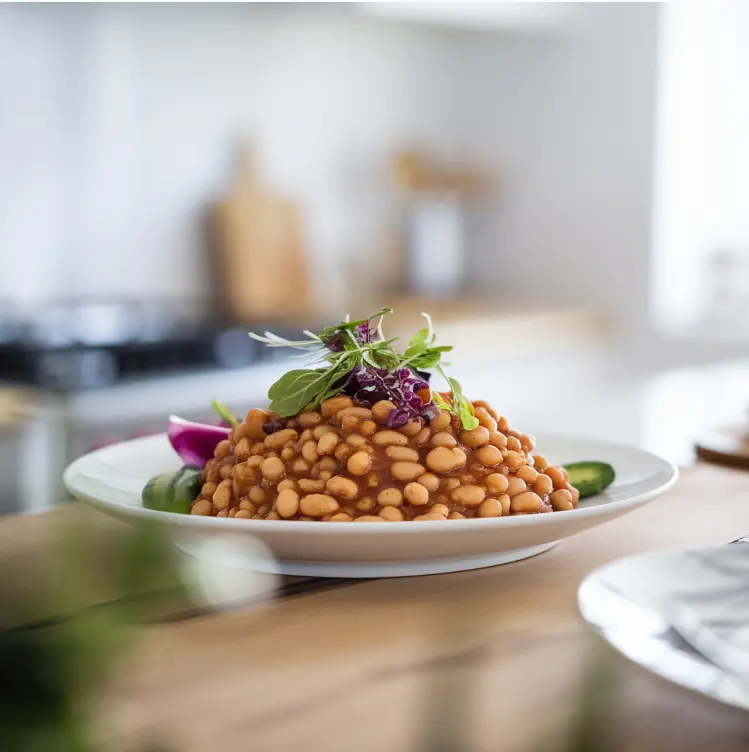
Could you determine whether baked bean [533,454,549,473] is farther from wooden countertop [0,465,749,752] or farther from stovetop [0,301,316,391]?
stovetop [0,301,316,391]

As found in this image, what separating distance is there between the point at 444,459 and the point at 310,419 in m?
0.11

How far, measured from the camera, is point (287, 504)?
688 millimetres

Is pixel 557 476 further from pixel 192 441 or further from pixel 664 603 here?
pixel 192 441

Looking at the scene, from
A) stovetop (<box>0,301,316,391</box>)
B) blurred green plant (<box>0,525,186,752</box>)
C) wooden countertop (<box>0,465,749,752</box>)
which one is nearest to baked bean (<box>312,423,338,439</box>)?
wooden countertop (<box>0,465,749,752</box>)

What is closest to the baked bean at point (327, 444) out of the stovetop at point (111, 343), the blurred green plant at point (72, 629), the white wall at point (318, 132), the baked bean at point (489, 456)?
the baked bean at point (489, 456)

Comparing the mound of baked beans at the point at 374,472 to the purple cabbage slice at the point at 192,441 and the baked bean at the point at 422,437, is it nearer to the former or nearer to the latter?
the baked bean at the point at 422,437

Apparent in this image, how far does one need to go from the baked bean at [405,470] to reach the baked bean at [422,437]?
0.02 m

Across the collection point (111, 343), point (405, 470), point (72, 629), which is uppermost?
point (72, 629)

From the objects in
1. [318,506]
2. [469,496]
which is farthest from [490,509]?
[318,506]

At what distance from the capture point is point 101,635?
0.15 m

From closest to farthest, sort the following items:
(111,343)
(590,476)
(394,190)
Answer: (590,476)
(111,343)
(394,190)

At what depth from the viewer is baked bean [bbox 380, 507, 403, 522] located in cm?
68

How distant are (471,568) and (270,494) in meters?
0.15

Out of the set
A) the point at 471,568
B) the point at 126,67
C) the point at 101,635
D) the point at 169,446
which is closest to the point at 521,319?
the point at 126,67
